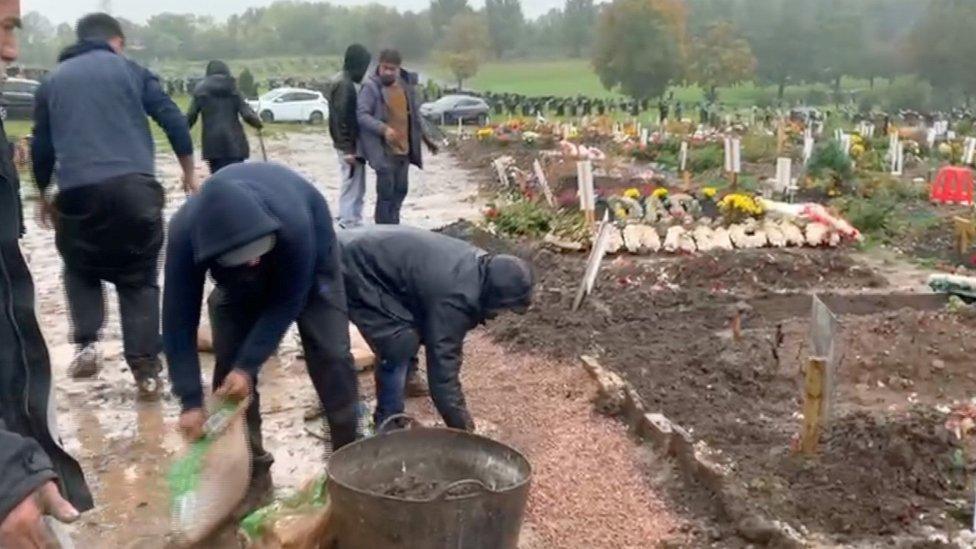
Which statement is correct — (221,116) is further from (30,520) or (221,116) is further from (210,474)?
(30,520)

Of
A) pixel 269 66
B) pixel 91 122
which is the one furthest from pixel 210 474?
pixel 269 66

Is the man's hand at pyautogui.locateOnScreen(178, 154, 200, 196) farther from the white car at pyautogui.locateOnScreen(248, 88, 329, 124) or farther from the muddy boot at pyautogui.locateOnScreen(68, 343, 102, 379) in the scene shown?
the white car at pyautogui.locateOnScreen(248, 88, 329, 124)

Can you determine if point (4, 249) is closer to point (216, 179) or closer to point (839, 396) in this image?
point (216, 179)

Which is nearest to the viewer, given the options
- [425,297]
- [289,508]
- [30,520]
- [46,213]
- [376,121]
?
[30,520]

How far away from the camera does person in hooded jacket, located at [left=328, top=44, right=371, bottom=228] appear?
8711 millimetres

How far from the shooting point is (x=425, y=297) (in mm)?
4184

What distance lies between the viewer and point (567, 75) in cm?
5119

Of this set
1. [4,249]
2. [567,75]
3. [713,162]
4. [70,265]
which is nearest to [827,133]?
[713,162]

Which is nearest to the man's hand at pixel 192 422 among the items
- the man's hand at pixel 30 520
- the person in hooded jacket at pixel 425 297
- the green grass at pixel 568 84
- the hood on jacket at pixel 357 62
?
the person in hooded jacket at pixel 425 297

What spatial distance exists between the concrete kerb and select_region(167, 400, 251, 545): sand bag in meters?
1.76

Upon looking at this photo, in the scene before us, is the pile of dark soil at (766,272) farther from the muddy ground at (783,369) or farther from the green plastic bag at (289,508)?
the green plastic bag at (289,508)

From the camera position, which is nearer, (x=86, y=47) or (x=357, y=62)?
(x=86, y=47)

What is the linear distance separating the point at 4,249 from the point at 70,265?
3.51m

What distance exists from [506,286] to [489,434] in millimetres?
1221
